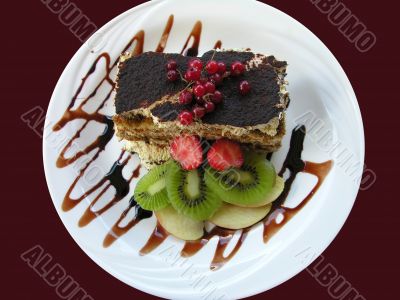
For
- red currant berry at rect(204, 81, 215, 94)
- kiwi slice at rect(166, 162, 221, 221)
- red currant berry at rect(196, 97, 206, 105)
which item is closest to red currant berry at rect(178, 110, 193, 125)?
red currant berry at rect(196, 97, 206, 105)

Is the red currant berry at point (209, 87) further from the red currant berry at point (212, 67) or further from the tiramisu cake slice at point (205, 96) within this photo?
the red currant berry at point (212, 67)

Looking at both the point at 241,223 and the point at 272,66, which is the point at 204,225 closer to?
the point at 241,223

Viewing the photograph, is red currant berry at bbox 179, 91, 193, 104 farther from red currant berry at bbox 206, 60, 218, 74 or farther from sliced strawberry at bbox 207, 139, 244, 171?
sliced strawberry at bbox 207, 139, 244, 171

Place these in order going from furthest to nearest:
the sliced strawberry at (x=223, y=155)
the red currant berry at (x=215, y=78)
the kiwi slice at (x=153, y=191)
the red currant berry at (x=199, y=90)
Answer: the kiwi slice at (x=153, y=191) < the sliced strawberry at (x=223, y=155) < the red currant berry at (x=215, y=78) < the red currant berry at (x=199, y=90)

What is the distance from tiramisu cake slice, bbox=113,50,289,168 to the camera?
330 cm

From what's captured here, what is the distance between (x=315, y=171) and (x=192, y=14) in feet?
5.96

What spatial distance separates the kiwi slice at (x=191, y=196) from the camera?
11.6ft

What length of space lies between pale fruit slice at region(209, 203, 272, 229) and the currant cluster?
2.78 ft

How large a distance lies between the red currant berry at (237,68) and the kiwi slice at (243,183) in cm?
79

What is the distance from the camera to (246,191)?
11.7 ft

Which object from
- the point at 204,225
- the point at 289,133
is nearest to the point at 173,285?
the point at 204,225

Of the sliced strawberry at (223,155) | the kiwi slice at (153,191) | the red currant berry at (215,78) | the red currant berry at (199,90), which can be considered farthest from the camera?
the kiwi slice at (153,191)

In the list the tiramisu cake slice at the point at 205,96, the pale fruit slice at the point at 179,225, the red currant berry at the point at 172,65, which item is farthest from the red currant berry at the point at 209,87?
the pale fruit slice at the point at 179,225

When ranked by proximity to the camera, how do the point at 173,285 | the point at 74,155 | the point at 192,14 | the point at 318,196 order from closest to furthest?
the point at 173,285
the point at 318,196
the point at 74,155
the point at 192,14
